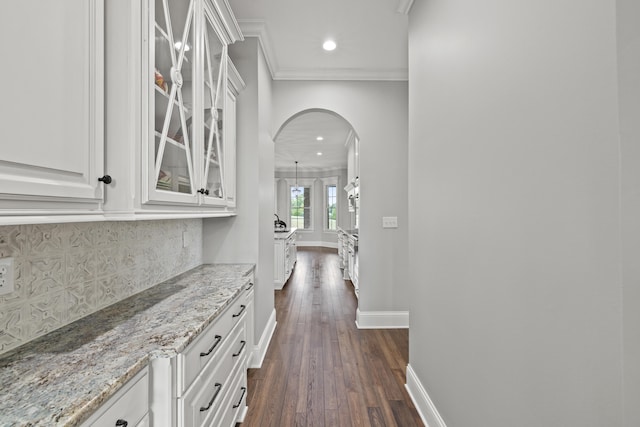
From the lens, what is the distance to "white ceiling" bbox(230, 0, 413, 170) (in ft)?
7.86

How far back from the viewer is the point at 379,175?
11.3 ft

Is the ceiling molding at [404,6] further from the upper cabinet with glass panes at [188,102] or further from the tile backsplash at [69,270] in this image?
the tile backsplash at [69,270]

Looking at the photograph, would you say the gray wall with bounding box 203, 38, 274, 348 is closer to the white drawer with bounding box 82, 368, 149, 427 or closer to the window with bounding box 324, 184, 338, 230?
the white drawer with bounding box 82, 368, 149, 427

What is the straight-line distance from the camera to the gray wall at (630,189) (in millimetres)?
636

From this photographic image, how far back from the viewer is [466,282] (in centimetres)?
138

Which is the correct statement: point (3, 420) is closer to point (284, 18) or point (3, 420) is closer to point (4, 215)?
point (4, 215)

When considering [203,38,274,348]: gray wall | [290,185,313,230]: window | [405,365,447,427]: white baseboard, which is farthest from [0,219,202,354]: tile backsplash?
[290,185,313,230]: window

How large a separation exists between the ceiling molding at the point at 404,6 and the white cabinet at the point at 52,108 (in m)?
2.02

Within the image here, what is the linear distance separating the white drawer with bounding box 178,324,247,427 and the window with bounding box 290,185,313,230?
950cm

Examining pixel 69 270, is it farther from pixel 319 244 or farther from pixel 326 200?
pixel 319 244

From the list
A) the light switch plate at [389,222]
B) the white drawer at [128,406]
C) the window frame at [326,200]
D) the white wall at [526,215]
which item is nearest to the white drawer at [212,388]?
the white drawer at [128,406]

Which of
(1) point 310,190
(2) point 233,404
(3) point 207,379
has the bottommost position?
(2) point 233,404

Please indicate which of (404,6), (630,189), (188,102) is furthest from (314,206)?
(630,189)

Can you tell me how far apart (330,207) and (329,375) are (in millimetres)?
8748
